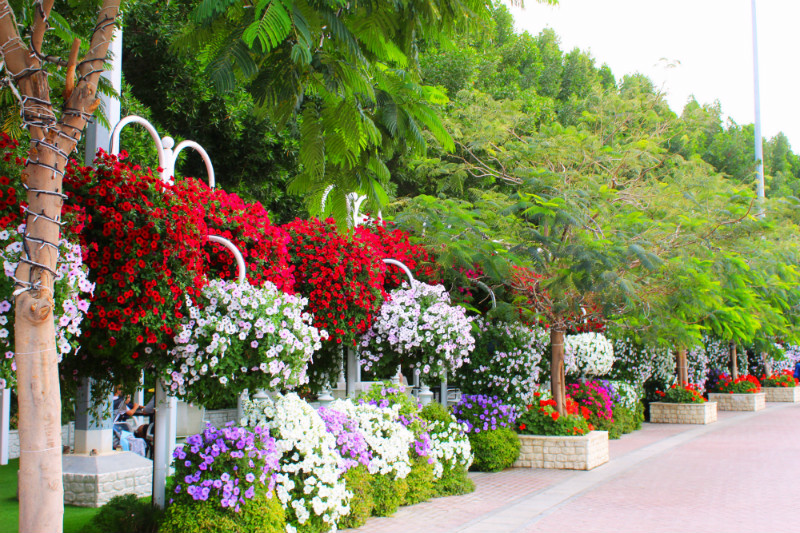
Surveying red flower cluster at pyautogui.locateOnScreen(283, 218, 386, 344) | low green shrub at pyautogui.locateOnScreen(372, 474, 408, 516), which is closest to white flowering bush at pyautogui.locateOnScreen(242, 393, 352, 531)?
low green shrub at pyautogui.locateOnScreen(372, 474, 408, 516)

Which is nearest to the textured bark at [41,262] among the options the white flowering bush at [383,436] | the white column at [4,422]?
the white flowering bush at [383,436]

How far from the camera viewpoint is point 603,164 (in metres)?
14.2

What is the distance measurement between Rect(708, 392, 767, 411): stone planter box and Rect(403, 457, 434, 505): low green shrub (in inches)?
803

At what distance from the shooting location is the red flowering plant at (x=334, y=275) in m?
8.53

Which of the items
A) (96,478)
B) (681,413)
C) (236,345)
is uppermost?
(236,345)

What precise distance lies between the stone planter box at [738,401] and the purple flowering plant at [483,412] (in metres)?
17.3

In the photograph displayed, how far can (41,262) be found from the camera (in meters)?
3.52

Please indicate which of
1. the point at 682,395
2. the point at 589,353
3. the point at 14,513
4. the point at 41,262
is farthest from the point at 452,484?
the point at 682,395

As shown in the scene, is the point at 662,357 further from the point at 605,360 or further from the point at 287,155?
the point at 287,155

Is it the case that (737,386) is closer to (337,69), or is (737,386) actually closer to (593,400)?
(593,400)

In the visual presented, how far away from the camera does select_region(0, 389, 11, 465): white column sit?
31.3 feet

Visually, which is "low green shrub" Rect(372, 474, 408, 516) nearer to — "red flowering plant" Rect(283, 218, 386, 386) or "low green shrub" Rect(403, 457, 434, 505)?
"low green shrub" Rect(403, 457, 434, 505)

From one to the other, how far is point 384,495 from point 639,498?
3.71 metres

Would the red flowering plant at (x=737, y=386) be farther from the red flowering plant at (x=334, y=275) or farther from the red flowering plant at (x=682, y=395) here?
the red flowering plant at (x=334, y=275)
